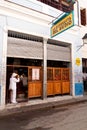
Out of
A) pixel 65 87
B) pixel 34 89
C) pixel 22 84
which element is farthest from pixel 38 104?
pixel 65 87

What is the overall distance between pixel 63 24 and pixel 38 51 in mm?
2294

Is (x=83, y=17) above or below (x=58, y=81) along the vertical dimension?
above

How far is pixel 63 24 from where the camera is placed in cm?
1192

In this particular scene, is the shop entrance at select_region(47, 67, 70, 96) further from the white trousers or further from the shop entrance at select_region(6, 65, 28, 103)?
the white trousers

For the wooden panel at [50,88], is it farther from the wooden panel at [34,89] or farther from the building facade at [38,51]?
the wooden panel at [34,89]

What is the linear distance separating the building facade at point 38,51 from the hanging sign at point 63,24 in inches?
27.7

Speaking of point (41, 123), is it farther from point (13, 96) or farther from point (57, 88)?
point (57, 88)

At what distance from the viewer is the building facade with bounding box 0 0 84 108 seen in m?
11.3

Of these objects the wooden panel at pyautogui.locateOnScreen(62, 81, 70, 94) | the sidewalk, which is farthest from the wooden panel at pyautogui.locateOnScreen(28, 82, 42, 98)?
the wooden panel at pyautogui.locateOnScreen(62, 81, 70, 94)

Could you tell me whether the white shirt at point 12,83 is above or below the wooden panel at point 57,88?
above

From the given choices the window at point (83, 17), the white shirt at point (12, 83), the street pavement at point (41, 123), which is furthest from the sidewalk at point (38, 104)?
the window at point (83, 17)

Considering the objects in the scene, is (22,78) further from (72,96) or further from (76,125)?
(76,125)

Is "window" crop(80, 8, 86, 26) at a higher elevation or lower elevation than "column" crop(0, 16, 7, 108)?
higher

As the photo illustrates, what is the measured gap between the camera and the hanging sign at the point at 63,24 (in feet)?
37.8
